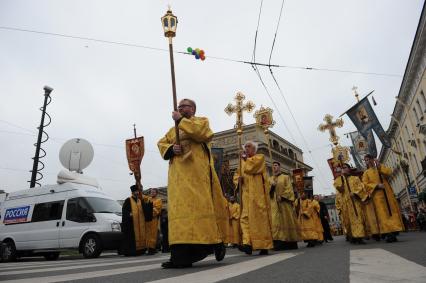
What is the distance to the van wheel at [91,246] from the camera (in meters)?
9.89

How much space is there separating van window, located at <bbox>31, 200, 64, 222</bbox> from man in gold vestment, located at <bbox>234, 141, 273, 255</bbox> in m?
6.64

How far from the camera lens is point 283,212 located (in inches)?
318

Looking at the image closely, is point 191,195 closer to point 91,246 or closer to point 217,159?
point 91,246

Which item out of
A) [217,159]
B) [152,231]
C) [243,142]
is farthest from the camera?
[243,142]

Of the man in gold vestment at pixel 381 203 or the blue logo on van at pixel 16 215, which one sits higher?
the blue logo on van at pixel 16 215

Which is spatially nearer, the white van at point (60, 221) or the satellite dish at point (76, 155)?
the white van at point (60, 221)

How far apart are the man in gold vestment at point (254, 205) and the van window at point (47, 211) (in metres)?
6.64

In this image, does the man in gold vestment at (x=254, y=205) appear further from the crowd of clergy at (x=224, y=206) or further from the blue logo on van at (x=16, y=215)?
the blue logo on van at (x=16, y=215)

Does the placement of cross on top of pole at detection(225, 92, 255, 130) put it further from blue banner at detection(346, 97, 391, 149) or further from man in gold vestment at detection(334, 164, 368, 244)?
blue banner at detection(346, 97, 391, 149)

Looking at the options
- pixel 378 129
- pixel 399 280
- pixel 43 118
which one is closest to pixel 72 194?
pixel 43 118

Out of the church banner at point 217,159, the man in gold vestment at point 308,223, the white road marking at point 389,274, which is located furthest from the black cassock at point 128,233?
the church banner at point 217,159

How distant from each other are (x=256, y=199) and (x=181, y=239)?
2974 millimetres

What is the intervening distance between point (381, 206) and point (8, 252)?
1122cm

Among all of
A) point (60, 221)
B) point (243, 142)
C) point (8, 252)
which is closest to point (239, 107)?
point (60, 221)
